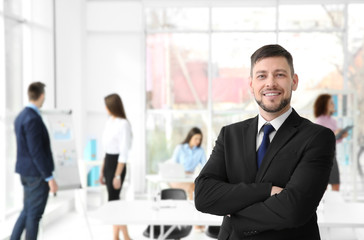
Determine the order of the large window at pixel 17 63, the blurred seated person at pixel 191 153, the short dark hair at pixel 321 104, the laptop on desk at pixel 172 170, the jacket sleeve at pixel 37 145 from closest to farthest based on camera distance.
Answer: the jacket sleeve at pixel 37 145 → the short dark hair at pixel 321 104 → the laptop on desk at pixel 172 170 → the large window at pixel 17 63 → the blurred seated person at pixel 191 153

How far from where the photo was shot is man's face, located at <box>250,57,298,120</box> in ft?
6.59

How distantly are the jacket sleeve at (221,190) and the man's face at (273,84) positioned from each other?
0.27 m

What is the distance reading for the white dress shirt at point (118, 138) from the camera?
5.88 metres

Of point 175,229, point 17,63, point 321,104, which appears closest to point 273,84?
point 175,229

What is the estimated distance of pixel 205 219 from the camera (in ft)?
13.5

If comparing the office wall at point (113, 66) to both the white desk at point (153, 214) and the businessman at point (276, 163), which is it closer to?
the white desk at point (153, 214)

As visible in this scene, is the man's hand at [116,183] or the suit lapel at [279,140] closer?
the suit lapel at [279,140]

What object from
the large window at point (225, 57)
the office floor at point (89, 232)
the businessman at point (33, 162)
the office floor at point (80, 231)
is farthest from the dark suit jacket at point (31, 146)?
the large window at point (225, 57)

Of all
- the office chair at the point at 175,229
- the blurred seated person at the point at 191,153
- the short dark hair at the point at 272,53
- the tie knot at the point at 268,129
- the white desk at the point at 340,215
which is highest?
the short dark hair at the point at 272,53

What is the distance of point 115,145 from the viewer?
5969 millimetres

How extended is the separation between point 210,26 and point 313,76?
218 centimetres

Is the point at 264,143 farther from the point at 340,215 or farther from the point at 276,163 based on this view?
the point at 340,215

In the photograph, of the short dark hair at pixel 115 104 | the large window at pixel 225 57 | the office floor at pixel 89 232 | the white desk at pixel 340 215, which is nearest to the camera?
the white desk at pixel 340 215

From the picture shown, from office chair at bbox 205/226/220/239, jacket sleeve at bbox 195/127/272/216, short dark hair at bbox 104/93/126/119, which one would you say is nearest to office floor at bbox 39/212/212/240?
office chair at bbox 205/226/220/239
